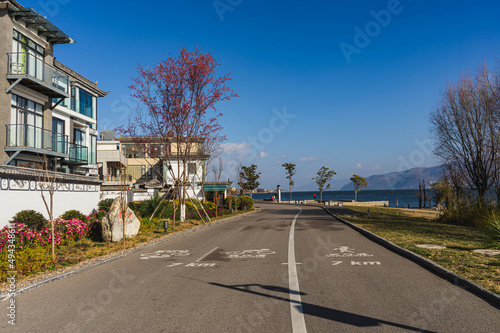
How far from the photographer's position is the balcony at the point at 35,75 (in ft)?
62.4

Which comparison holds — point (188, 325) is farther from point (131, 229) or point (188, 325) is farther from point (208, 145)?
point (208, 145)

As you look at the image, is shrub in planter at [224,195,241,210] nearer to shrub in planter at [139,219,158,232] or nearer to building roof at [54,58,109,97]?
building roof at [54,58,109,97]

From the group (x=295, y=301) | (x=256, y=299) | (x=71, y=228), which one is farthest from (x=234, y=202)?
(x=295, y=301)

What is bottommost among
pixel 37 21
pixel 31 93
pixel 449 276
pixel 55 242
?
pixel 449 276

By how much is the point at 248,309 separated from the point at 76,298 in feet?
11.4

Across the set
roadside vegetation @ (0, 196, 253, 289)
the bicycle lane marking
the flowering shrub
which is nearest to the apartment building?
the flowering shrub

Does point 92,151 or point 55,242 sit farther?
point 92,151

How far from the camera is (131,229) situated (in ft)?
52.4

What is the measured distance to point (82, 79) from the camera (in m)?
29.5

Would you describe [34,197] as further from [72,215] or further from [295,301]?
[295,301]

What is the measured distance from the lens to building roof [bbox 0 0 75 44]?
18.7 meters

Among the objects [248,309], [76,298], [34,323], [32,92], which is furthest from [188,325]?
[32,92]

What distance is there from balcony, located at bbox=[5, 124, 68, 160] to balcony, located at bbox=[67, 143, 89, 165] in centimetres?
228

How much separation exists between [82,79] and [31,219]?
20.0 meters
